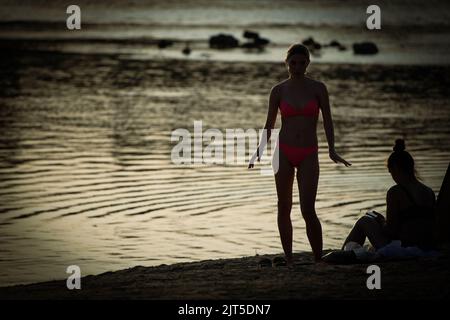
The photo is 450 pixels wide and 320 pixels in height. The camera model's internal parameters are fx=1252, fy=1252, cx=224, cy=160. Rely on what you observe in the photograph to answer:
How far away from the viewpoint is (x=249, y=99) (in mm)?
33219

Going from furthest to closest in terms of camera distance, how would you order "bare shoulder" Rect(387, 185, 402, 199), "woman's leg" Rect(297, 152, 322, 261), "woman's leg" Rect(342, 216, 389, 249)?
"woman's leg" Rect(342, 216, 389, 249), "bare shoulder" Rect(387, 185, 402, 199), "woman's leg" Rect(297, 152, 322, 261)

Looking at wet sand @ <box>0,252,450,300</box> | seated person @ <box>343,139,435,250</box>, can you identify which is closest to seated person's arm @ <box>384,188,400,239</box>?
seated person @ <box>343,139,435,250</box>

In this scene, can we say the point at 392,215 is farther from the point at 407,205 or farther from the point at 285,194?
the point at 285,194

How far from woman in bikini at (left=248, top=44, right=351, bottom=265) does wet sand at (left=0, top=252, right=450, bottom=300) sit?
655 millimetres

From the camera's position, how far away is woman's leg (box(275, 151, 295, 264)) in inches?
418

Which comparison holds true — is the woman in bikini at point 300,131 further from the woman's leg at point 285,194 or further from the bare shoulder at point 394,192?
the bare shoulder at point 394,192

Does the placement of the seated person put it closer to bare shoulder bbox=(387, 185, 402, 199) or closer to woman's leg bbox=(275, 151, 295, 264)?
bare shoulder bbox=(387, 185, 402, 199)

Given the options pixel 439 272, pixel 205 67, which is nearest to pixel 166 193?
pixel 439 272

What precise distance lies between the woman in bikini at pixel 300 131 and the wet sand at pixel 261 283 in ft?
2.15

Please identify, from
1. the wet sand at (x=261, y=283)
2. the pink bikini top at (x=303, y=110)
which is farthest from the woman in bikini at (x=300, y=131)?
the wet sand at (x=261, y=283)

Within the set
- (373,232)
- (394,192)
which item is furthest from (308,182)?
(373,232)

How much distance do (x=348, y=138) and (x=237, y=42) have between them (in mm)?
41805

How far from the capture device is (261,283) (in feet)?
32.4

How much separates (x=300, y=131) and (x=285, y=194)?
556mm
